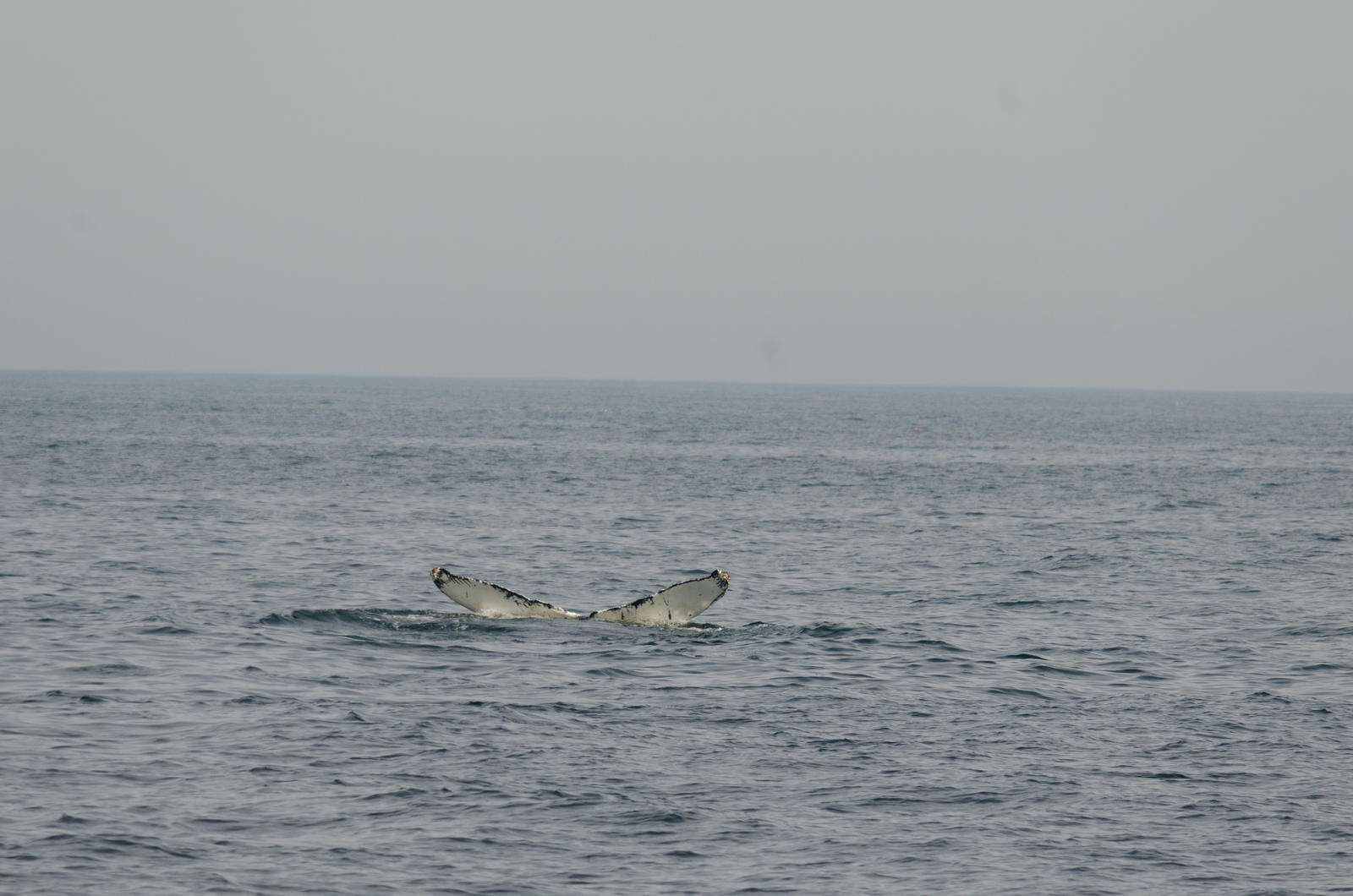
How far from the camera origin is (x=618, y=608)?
3456cm

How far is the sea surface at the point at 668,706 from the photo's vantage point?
1777 centimetres

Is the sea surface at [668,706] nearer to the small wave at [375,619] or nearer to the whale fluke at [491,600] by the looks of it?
the small wave at [375,619]

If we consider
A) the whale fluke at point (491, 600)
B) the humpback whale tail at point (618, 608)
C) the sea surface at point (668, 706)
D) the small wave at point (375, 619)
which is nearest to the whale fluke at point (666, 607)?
the humpback whale tail at point (618, 608)

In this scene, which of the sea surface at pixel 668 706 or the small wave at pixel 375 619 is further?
the small wave at pixel 375 619

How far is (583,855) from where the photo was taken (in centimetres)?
1778

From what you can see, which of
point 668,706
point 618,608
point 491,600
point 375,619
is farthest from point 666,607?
point 668,706

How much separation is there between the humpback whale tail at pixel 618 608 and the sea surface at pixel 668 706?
2.04 feet

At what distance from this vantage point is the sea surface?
1777cm

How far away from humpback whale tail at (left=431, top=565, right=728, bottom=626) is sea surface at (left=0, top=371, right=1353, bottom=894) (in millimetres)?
621

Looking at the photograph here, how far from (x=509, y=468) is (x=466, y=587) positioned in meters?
55.3

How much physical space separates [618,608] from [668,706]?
29.3 feet

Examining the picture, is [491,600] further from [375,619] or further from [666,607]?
[666,607]

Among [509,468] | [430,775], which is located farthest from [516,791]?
[509,468]

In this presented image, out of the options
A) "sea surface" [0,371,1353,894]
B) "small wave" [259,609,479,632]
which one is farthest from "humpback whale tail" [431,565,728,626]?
"sea surface" [0,371,1353,894]
